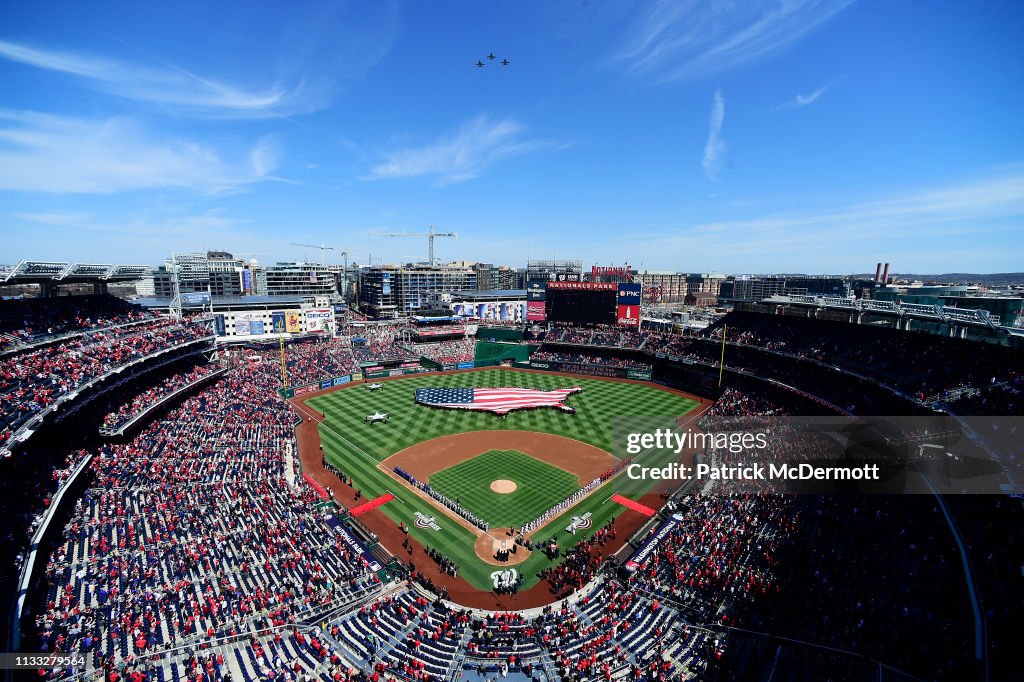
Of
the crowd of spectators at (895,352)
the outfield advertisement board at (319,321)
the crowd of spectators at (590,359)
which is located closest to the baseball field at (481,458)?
the crowd of spectators at (590,359)

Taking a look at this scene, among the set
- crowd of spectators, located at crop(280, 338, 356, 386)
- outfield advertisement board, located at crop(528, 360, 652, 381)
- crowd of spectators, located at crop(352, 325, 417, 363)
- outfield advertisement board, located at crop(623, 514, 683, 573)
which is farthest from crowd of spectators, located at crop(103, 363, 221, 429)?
outfield advertisement board, located at crop(528, 360, 652, 381)

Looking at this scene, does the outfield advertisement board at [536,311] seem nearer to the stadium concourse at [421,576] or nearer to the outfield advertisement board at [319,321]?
the outfield advertisement board at [319,321]

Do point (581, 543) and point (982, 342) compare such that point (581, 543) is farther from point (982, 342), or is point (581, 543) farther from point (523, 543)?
point (982, 342)

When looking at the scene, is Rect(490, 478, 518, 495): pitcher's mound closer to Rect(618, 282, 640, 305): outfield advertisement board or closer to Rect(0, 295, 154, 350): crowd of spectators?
Rect(0, 295, 154, 350): crowd of spectators

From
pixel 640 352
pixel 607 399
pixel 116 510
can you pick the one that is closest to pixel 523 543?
pixel 116 510

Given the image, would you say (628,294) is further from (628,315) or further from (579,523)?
(579,523)

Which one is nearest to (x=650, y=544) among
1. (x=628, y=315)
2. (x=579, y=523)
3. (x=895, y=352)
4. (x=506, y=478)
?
(x=579, y=523)
